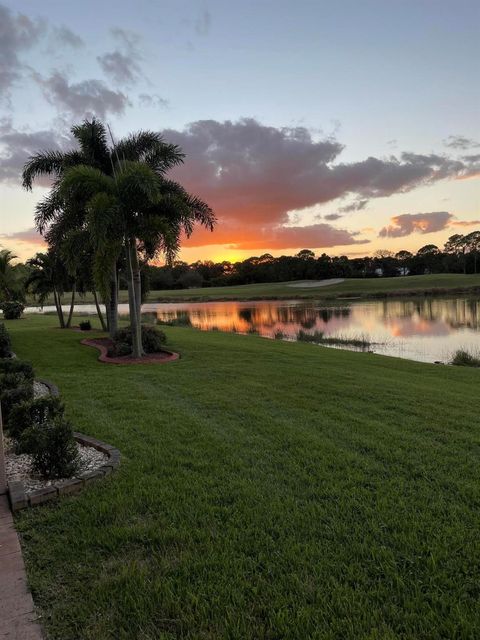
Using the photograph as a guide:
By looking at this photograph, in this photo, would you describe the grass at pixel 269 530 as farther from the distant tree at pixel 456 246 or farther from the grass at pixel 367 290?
the distant tree at pixel 456 246

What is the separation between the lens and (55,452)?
448 centimetres

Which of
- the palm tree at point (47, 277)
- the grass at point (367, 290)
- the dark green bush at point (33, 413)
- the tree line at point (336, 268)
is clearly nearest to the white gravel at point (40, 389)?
the dark green bush at point (33, 413)

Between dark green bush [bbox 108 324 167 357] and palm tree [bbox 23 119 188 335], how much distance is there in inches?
71.6

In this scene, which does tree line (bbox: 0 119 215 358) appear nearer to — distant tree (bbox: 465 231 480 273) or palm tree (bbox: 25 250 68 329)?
palm tree (bbox: 25 250 68 329)

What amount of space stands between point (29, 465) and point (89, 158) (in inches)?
558

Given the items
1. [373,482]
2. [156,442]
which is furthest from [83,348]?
[373,482]

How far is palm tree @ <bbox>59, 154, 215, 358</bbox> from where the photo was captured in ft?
40.2

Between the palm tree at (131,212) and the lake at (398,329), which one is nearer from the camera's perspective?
the palm tree at (131,212)

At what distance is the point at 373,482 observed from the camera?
13.7 feet

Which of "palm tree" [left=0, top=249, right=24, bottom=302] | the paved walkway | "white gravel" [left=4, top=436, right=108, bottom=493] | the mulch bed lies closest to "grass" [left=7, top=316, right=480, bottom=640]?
the paved walkway

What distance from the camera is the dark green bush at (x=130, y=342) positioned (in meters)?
13.8

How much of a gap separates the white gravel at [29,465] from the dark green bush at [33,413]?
1.04 ft

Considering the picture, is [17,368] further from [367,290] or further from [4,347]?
[367,290]

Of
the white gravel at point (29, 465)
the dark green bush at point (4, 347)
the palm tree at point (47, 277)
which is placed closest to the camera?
the white gravel at point (29, 465)
